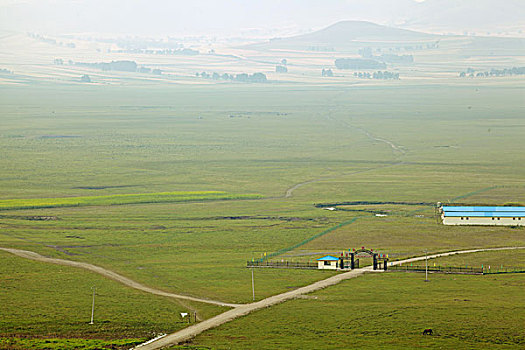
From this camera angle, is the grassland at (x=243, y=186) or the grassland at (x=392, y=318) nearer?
the grassland at (x=392, y=318)

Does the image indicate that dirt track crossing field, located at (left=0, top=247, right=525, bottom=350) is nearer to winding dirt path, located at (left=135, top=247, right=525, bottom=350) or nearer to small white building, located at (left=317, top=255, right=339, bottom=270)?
winding dirt path, located at (left=135, top=247, right=525, bottom=350)

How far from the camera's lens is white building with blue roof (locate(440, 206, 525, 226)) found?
72250 mm

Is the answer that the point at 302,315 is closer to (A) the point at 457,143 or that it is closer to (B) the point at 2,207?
(B) the point at 2,207

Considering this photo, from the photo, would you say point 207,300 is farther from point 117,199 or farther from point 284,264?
point 117,199

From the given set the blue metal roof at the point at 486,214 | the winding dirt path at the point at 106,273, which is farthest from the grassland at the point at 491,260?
the winding dirt path at the point at 106,273

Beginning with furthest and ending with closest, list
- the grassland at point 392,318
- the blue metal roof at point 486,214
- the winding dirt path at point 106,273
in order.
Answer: the blue metal roof at point 486,214
the winding dirt path at point 106,273
the grassland at point 392,318

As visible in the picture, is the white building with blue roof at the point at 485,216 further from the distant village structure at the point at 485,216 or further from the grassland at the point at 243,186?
the grassland at the point at 243,186

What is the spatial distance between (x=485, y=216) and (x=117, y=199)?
35140 millimetres

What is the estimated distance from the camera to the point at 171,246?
66.6 metres

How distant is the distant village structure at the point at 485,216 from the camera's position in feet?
237

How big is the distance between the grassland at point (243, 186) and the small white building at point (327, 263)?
1087 mm

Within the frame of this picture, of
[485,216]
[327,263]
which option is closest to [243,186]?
[485,216]

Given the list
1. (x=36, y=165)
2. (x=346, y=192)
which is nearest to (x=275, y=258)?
(x=346, y=192)

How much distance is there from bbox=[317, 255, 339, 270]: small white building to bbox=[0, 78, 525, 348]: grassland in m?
1.09
